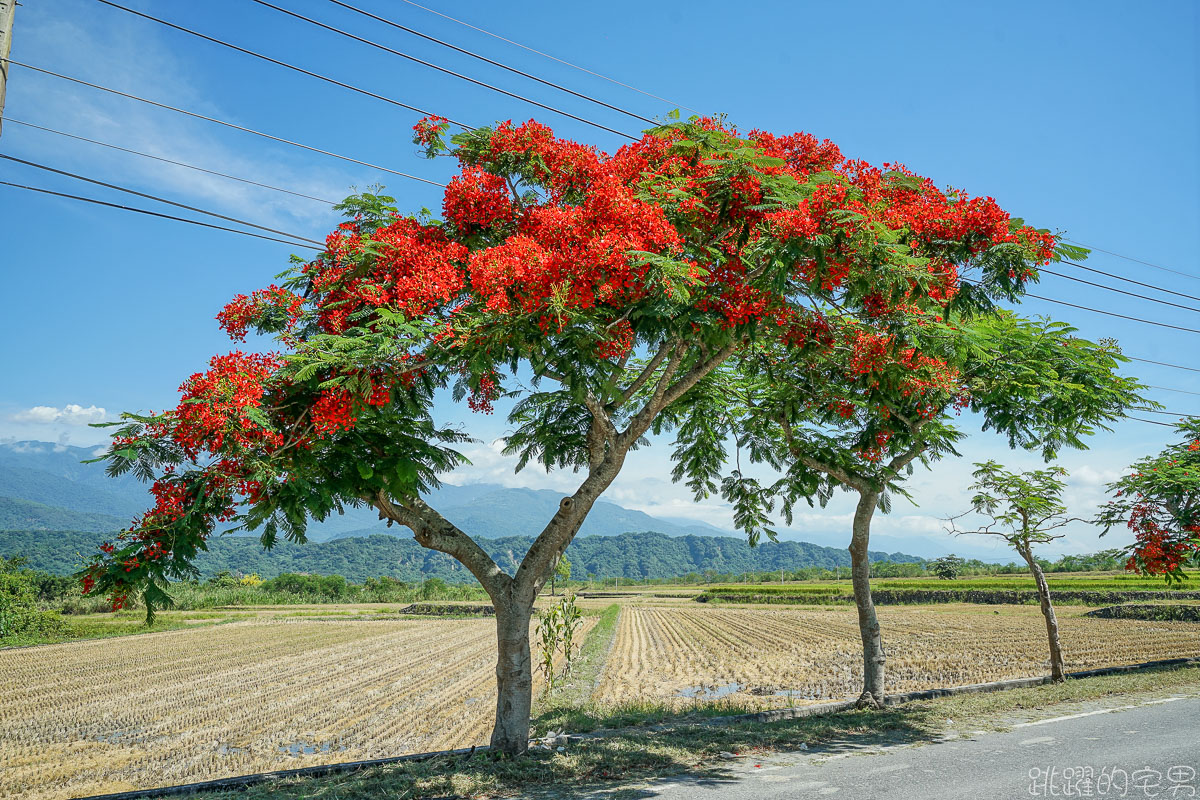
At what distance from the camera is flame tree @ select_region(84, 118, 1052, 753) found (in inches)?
257

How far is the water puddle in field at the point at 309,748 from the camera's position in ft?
41.0

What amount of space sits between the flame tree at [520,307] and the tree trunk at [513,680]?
0.03m

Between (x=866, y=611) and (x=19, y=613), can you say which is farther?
(x=19, y=613)

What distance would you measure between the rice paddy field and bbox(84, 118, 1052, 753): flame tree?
6.71 m

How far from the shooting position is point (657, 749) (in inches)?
357

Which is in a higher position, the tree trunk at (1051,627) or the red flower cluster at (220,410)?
the red flower cluster at (220,410)

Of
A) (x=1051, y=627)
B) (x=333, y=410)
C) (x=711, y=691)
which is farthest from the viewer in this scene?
(x=711, y=691)

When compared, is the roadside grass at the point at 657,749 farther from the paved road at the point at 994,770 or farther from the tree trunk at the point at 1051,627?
the tree trunk at the point at 1051,627

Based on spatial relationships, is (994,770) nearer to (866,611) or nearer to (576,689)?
(866,611)

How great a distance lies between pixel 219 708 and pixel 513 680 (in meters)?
13.1

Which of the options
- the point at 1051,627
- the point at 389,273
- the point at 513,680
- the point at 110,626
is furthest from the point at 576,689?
the point at 110,626

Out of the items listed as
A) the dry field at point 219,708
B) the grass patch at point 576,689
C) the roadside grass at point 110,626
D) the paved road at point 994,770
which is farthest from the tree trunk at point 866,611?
the roadside grass at point 110,626

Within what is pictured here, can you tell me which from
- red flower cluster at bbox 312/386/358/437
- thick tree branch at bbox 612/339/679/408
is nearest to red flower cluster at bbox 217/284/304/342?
red flower cluster at bbox 312/386/358/437

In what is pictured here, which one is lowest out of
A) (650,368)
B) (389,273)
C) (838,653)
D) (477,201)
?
(838,653)
